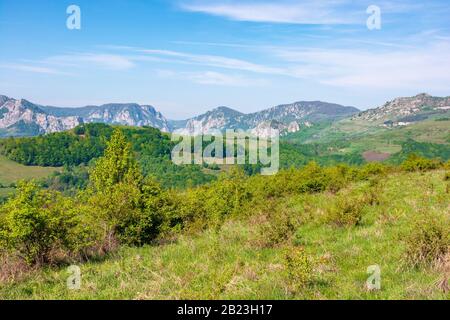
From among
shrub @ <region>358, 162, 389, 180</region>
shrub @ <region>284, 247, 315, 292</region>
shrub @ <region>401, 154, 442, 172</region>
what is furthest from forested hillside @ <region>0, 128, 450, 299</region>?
shrub @ <region>401, 154, 442, 172</region>

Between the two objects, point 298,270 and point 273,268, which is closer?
point 298,270

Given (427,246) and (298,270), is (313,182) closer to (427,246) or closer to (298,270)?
(427,246)

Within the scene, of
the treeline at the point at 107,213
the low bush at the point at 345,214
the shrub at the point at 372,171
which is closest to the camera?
the treeline at the point at 107,213

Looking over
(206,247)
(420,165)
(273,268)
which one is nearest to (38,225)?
(206,247)

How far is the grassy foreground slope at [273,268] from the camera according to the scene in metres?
10.2

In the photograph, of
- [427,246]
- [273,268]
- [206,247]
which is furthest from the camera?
[206,247]

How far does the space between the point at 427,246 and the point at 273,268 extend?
4612 millimetres

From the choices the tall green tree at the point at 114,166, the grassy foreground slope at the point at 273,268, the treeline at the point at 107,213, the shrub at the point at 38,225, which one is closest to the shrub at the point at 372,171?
the treeline at the point at 107,213

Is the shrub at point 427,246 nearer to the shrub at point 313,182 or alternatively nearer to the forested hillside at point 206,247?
the forested hillside at point 206,247

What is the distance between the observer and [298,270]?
10.5 metres

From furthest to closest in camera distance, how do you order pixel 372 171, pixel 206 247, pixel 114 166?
pixel 372 171 → pixel 114 166 → pixel 206 247

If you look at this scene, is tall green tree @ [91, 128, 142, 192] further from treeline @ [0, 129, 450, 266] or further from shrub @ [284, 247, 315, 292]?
shrub @ [284, 247, 315, 292]

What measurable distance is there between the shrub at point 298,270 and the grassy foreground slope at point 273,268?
26 millimetres
